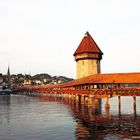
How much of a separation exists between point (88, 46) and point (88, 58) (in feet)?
9.26

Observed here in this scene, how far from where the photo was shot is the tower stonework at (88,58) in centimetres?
6631

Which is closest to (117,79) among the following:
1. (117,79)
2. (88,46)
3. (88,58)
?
(117,79)

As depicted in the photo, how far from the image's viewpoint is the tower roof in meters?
67.5

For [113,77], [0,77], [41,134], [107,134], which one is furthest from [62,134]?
[0,77]

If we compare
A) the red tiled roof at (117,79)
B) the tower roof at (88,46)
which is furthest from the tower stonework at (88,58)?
the red tiled roof at (117,79)

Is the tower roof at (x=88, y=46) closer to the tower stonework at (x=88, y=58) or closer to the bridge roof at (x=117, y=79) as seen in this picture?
the tower stonework at (x=88, y=58)

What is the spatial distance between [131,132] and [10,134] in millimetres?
9275

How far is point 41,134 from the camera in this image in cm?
2645

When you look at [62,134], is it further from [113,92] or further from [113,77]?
[113,77]

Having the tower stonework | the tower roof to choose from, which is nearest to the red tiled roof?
the tower stonework

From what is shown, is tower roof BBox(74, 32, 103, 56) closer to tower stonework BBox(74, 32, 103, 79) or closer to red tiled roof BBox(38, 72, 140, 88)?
tower stonework BBox(74, 32, 103, 79)

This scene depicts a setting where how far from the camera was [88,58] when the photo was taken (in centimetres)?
6675

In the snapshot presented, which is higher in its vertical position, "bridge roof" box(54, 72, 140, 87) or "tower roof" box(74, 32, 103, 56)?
"tower roof" box(74, 32, 103, 56)

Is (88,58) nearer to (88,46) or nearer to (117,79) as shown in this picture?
(88,46)
